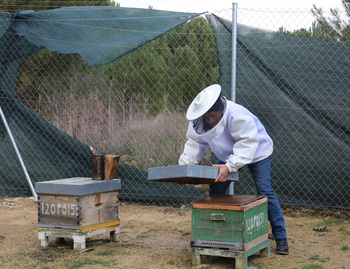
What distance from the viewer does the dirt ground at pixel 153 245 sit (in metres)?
4.02

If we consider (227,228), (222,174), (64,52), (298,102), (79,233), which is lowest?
(79,233)

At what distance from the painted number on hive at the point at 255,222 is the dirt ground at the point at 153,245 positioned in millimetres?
339

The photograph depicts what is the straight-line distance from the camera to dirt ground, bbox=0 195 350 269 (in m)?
4.02

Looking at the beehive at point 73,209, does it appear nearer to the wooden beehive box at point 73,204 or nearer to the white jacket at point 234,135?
the wooden beehive box at point 73,204

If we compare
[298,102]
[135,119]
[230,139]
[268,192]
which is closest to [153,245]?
[268,192]

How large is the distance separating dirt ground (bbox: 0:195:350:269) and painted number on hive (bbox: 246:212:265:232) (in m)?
0.34

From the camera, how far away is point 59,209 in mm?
4410

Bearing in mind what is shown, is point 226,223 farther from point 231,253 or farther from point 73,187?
point 73,187

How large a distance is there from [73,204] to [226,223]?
151 cm

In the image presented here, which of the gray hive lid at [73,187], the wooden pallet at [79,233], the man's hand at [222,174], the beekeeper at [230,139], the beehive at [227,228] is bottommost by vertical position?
the wooden pallet at [79,233]

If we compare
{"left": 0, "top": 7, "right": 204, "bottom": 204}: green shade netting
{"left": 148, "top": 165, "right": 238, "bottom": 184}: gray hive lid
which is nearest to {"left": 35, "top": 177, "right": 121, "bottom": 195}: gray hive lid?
{"left": 148, "top": 165, "right": 238, "bottom": 184}: gray hive lid

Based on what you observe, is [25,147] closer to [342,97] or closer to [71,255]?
[71,255]

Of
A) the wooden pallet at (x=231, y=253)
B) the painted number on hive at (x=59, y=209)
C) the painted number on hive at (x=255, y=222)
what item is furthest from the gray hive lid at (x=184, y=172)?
the painted number on hive at (x=59, y=209)

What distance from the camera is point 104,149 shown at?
793 cm
